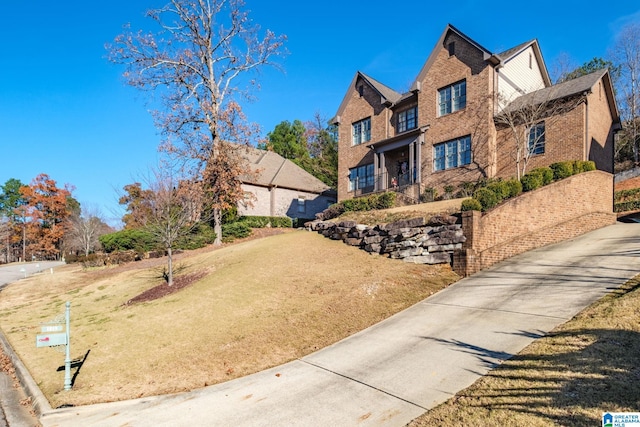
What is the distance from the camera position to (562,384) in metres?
4.06

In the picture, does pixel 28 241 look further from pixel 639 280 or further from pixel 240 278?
pixel 639 280

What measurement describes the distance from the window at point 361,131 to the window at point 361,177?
2.05m

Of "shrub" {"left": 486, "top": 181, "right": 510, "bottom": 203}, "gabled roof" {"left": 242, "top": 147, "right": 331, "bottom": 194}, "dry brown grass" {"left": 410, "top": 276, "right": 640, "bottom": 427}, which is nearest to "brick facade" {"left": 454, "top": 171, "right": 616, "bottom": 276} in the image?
"shrub" {"left": 486, "top": 181, "right": 510, "bottom": 203}

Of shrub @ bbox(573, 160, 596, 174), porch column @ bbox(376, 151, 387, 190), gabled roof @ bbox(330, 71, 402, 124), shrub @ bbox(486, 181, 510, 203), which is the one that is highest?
gabled roof @ bbox(330, 71, 402, 124)

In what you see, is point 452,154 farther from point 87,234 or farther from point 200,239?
point 87,234

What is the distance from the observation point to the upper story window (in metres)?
18.2

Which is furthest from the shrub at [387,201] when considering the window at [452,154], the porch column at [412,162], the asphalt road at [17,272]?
the asphalt road at [17,272]

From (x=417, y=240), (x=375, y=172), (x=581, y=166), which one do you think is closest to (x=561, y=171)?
(x=581, y=166)

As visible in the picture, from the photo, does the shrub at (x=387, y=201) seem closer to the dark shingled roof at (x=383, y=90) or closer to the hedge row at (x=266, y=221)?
the dark shingled roof at (x=383, y=90)

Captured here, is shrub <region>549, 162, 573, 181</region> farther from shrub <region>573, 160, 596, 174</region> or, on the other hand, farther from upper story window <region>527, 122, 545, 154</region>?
upper story window <region>527, 122, 545, 154</region>

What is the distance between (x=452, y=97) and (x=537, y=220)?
1086 cm

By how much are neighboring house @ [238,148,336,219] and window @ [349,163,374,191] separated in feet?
19.9

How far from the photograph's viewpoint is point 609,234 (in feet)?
43.2

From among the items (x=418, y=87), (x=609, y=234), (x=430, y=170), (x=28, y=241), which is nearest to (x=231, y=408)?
(x=609, y=234)
